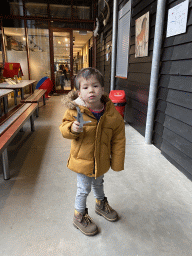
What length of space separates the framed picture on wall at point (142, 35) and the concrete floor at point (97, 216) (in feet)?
5.69

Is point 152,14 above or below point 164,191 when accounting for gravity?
above

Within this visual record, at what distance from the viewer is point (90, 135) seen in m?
1.25

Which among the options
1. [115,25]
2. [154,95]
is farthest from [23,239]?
[115,25]

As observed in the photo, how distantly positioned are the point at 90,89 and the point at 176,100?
1.52m

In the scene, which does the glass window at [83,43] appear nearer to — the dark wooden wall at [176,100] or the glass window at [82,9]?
the glass window at [82,9]

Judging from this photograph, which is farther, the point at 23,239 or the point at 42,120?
the point at 42,120

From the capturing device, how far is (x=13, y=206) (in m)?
1.65

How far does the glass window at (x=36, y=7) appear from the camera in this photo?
26.0 feet

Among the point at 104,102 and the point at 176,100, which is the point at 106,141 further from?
the point at 176,100

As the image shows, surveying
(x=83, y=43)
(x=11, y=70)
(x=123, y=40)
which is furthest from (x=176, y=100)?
(x=83, y=43)

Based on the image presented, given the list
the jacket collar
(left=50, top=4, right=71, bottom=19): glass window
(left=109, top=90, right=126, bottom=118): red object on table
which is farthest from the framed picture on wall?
(left=50, top=4, right=71, bottom=19): glass window

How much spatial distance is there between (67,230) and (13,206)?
54cm

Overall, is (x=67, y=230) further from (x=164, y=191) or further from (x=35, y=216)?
(x=164, y=191)

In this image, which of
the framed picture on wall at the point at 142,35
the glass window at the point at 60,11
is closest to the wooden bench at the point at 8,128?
the framed picture on wall at the point at 142,35
